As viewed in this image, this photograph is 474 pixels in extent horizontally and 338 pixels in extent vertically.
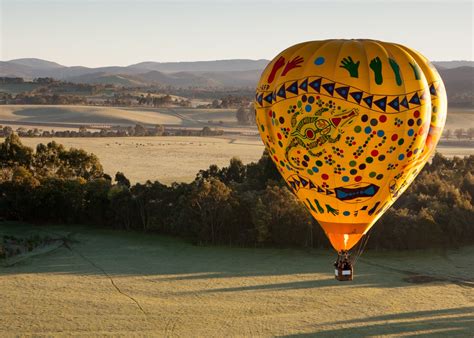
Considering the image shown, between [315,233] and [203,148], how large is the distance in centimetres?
4602

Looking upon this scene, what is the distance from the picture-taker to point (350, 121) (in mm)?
18219

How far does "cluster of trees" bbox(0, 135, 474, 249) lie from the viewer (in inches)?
1405

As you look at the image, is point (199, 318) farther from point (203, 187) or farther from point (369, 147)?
point (203, 187)

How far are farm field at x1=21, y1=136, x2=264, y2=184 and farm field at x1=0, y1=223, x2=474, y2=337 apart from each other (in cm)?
2129

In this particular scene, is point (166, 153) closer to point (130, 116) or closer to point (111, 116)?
point (111, 116)

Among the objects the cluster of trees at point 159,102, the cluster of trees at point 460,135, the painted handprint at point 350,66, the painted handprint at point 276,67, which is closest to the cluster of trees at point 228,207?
the painted handprint at point 276,67

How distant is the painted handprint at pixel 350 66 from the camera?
18.1 m

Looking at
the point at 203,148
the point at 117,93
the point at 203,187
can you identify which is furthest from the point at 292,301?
the point at 117,93

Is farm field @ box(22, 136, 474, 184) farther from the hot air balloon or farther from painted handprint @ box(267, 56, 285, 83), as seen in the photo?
the hot air balloon

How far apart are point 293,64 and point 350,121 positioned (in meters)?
2.21

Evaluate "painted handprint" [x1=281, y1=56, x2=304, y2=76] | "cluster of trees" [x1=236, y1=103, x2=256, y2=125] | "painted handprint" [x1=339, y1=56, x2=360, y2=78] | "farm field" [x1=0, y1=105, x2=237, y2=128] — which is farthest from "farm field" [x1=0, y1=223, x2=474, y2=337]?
"cluster of trees" [x1=236, y1=103, x2=256, y2=125]

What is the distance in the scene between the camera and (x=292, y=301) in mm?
26906

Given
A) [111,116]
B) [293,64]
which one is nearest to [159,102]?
[111,116]

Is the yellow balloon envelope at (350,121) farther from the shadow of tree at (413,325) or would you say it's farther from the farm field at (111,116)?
the farm field at (111,116)
